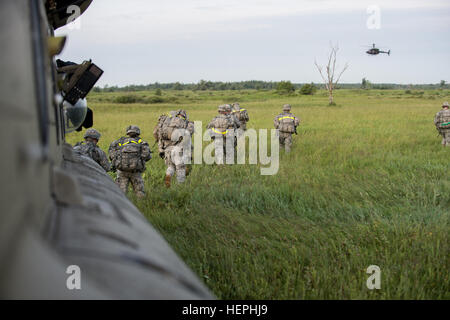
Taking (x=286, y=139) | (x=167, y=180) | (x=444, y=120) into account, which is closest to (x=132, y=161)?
(x=167, y=180)

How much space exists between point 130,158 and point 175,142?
6.48ft

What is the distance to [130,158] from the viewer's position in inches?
324

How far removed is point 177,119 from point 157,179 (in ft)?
4.60

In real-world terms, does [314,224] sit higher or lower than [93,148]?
lower

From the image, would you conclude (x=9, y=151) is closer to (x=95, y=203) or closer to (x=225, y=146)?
(x=95, y=203)

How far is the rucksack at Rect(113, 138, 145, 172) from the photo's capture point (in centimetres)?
820

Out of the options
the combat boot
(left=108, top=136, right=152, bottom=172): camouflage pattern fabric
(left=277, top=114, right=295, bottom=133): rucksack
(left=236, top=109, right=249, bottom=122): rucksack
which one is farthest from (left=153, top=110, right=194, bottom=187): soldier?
(left=236, top=109, right=249, bottom=122): rucksack

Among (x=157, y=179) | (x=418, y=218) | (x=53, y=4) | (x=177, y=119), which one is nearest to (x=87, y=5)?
(x=53, y=4)

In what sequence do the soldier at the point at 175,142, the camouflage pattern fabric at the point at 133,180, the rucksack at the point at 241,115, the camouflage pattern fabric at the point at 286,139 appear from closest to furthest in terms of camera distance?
Result: the camouflage pattern fabric at the point at 133,180, the soldier at the point at 175,142, the camouflage pattern fabric at the point at 286,139, the rucksack at the point at 241,115

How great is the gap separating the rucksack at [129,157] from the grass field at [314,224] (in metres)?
0.59

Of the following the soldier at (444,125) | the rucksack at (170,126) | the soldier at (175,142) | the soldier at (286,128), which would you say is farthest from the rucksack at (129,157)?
the soldier at (444,125)

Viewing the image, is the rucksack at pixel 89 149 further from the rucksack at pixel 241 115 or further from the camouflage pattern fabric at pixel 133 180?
the rucksack at pixel 241 115

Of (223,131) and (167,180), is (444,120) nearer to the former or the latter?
(223,131)

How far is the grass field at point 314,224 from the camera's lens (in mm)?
4293
